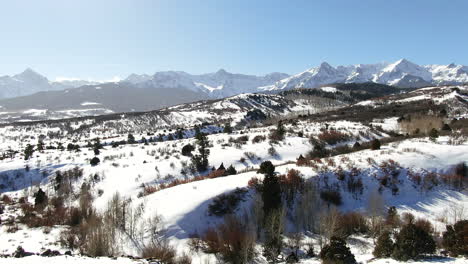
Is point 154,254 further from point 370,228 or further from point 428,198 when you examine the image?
point 428,198

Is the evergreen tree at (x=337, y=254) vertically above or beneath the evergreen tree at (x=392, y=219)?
above

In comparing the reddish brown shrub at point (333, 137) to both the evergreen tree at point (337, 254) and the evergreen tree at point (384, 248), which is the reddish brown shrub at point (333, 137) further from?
the evergreen tree at point (337, 254)

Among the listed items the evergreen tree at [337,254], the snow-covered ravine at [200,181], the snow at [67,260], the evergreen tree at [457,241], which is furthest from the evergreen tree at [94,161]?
the evergreen tree at [457,241]

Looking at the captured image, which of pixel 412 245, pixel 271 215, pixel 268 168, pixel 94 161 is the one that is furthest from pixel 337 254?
pixel 94 161

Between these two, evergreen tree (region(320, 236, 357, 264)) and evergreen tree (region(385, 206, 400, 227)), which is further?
evergreen tree (region(385, 206, 400, 227))

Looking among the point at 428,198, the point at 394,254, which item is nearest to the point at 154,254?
the point at 394,254

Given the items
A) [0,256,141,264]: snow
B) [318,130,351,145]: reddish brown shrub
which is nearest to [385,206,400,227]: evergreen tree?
[0,256,141,264]: snow

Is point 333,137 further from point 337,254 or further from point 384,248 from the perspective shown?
point 337,254

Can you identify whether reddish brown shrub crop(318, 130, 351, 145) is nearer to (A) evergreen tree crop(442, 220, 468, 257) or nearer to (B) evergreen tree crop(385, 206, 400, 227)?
(B) evergreen tree crop(385, 206, 400, 227)

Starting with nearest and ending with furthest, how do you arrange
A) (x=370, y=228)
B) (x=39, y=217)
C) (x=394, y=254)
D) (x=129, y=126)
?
(x=394, y=254), (x=370, y=228), (x=39, y=217), (x=129, y=126)

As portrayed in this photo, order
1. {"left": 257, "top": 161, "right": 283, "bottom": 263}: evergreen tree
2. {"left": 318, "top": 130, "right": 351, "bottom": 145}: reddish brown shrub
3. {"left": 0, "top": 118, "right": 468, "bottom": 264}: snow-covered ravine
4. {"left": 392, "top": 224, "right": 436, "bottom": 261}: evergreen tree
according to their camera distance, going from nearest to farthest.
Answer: {"left": 392, "top": 224, "right": 436, "bottom": 261}: evergreen tree < {"left": 257, "top": 161, "right": 283, "bottom": 263}: evergreen tree < {"left": 0, "top": 118, "right": 468, "bottom": 264}: snow-covered ravine < {"left": 318, "top": 130, "right": 351, "bottom": 145}: reddish brown shrub

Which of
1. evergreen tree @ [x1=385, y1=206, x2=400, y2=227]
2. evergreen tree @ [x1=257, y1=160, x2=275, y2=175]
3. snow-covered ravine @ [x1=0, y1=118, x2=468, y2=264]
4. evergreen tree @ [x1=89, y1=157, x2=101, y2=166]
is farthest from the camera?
evergreen tree @ [x1=89, y1=157, x2=101, y2=166]

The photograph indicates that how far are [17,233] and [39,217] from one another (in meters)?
3.17

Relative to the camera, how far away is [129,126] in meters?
142
